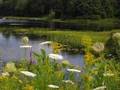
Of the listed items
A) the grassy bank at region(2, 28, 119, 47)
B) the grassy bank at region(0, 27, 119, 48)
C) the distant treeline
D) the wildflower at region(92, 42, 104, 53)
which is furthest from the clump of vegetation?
the distant treeline

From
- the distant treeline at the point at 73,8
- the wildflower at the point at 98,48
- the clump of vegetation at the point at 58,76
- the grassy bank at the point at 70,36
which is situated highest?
the wildflower at the point at 98,48

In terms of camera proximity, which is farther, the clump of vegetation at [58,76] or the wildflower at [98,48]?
the wildflower at [98,48]

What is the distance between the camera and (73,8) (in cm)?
9419

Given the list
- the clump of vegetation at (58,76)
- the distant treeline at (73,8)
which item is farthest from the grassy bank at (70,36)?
the distant treeline at (73,8)

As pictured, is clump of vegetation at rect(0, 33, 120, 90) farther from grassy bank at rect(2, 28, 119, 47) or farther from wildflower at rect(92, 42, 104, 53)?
grassy bank at rect(2, 28, 119, 47)

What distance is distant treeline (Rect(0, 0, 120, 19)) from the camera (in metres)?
93.9

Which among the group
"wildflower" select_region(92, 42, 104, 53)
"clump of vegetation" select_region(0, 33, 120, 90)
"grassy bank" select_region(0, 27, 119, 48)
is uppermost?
"wildflower" select_region(92, 42, 104, 53)

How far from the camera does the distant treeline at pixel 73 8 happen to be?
9388 cm

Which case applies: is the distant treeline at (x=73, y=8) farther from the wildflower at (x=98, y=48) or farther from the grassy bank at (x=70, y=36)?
the wildflower at (x=98, y=48)

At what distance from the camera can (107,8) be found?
3787 inches

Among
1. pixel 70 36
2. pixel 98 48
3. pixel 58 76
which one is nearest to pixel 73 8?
pixel 70 36

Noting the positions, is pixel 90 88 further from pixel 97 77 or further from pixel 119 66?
pixel 119 66

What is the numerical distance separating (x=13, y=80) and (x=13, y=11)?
105392 millimetres

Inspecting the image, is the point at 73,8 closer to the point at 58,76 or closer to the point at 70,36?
the point at 70,36
